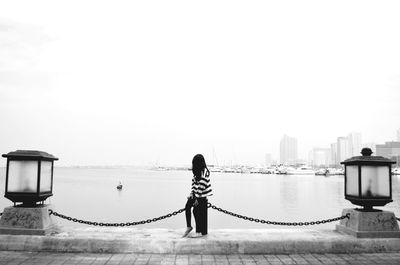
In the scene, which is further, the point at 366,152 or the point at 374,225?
the point at 366,152

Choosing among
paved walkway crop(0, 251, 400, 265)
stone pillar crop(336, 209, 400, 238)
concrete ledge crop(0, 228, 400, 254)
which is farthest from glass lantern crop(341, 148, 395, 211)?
paved walkway crop(0, 251, 400, 265)

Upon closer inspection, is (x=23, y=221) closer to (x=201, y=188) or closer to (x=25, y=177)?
(x=25, y=177)

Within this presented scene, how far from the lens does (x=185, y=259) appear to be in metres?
6.90

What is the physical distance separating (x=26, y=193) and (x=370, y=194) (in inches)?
280

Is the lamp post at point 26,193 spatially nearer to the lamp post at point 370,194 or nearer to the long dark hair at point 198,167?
the long dark hair at point 198,167

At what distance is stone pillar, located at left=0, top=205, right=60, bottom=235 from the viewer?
303 inches

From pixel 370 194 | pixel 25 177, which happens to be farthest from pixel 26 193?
pixel 370 194

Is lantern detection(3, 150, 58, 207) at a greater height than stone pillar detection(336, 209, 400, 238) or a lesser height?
greater

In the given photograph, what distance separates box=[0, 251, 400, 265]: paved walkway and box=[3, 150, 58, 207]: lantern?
1187mm

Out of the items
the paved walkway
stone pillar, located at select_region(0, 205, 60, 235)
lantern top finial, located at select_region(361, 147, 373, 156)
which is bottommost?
the paved walkway

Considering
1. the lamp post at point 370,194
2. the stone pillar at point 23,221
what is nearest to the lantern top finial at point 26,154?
the stone pillar at point 23,221

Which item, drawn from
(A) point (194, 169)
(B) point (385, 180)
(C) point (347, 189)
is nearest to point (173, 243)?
(A) point (194, 169)

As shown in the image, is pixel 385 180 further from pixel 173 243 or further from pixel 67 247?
pixel 67 247

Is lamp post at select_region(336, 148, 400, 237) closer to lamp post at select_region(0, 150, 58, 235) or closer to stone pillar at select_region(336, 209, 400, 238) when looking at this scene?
stone pillar at select_region(336, 209, 400, 238)
